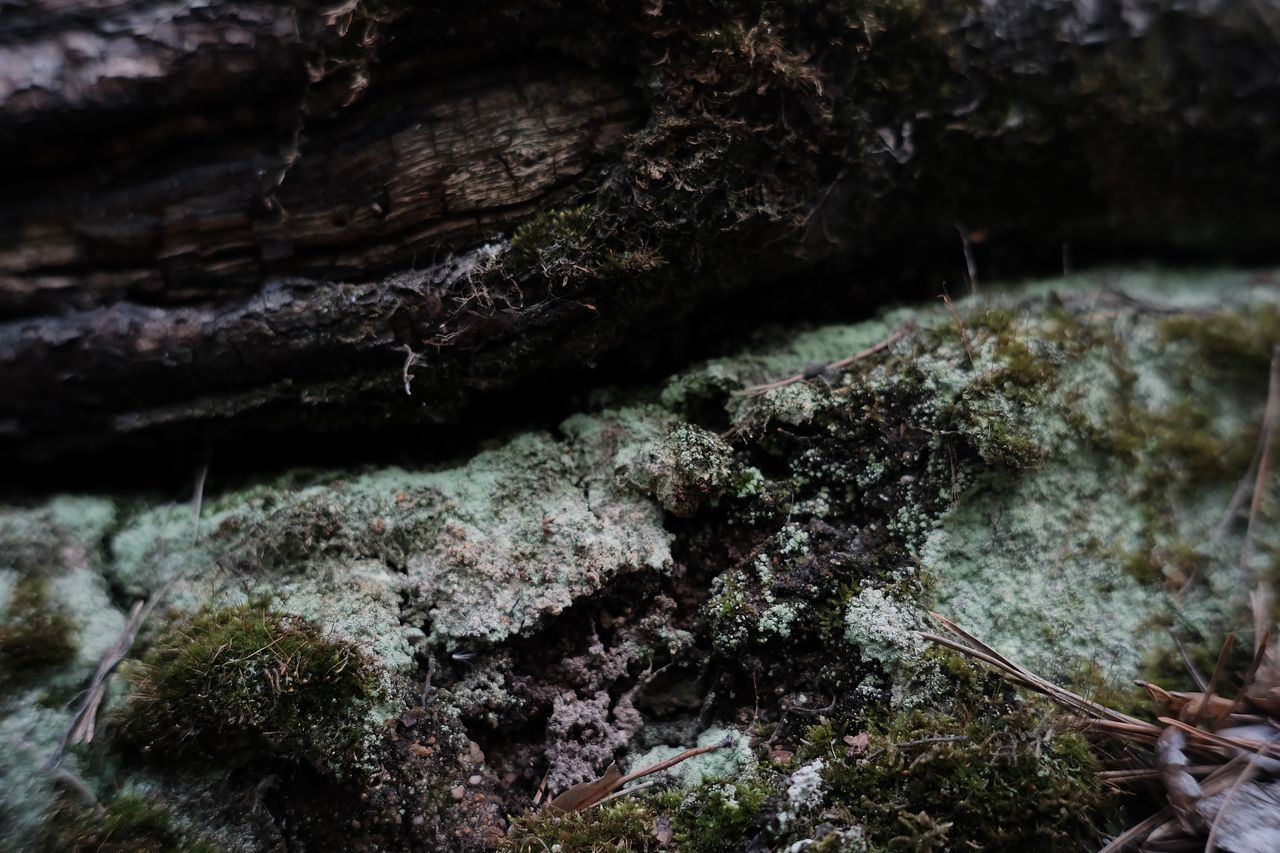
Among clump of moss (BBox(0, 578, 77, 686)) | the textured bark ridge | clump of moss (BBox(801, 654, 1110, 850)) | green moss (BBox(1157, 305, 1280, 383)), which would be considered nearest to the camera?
clump of moss (BBox(801, 654, 1110, 850))

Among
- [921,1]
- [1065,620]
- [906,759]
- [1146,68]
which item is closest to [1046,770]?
[906,759]

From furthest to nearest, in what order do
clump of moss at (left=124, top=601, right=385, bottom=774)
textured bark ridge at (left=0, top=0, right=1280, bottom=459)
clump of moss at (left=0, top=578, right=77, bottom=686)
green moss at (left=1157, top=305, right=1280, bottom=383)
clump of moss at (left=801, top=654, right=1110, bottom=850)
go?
green moss at (left=1157, top=305, right=1280, bottom=383) < textured bark ridge at (left=0, top=0, right=1280, bottom=459) < clump of moss at (left=0, top=578, right=77, bottom=686) < clump of moss at (left=124, top=601, right=385, bottom=774) < clump of moss at (left=801, top=654, right=1110, bottom=850)

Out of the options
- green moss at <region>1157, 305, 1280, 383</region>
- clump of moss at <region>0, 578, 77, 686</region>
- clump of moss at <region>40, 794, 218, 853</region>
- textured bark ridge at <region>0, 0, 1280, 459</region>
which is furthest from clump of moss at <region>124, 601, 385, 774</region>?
green moss at <region>1157, 305, 1280, 383</region>

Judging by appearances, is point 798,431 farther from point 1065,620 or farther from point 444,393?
point 444,393

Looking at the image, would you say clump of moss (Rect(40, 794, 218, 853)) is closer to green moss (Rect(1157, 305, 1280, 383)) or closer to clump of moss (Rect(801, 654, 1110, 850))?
clump of moss (Rect(801, 654, 1110, 850))

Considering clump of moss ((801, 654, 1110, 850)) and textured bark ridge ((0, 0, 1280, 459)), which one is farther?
textured bark ridge ((0, 0, 1280, 459))

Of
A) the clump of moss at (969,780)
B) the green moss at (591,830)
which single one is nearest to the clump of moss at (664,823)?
the green moss at (591,830)

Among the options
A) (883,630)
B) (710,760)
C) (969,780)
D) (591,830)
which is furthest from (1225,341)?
(591,830)

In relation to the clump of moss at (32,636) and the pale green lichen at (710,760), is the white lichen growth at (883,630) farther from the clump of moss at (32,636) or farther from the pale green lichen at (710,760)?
the clump of moss at (32,636)
